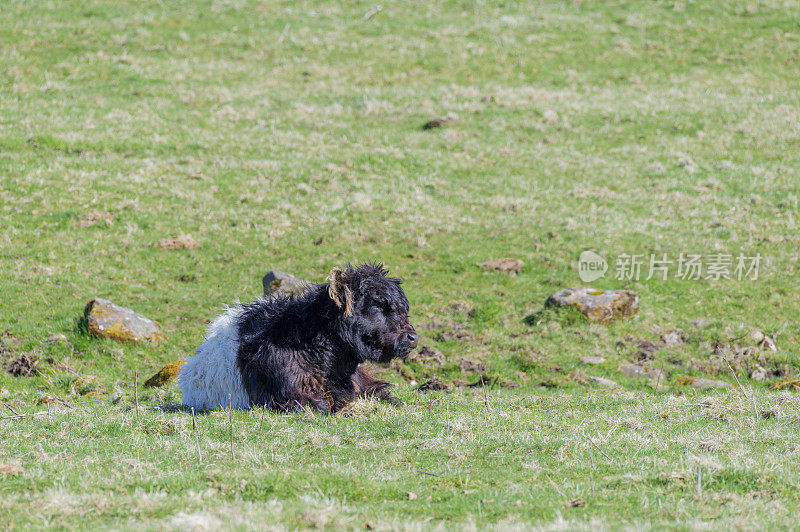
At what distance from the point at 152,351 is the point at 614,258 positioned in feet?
47.3

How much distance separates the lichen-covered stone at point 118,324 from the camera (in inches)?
755

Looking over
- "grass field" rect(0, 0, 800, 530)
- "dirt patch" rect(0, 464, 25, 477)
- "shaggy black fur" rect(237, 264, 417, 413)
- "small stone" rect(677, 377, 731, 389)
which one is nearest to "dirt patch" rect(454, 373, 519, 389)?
"grass field" rect(0, 0, 800, 530)

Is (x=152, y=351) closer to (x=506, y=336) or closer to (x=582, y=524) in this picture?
(x=506, y=336)

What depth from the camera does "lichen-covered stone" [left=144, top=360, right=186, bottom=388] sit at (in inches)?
657

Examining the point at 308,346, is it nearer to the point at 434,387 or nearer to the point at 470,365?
the point at 434,387

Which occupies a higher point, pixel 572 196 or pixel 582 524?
pixel 582 524

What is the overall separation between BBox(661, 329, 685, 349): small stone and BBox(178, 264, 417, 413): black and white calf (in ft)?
35.7

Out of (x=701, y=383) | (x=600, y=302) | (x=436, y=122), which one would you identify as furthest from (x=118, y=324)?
(x=436, y=122)

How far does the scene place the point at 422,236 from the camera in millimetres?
26672

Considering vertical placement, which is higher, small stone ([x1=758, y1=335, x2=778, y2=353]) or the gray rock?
the gray rock

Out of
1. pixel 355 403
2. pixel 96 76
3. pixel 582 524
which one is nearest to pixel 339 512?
pixel 582 524

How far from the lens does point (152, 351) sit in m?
19.1

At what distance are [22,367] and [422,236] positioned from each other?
13073mm

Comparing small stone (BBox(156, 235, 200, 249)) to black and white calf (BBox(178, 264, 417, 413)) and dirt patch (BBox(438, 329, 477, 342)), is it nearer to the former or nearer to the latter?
dirt patch (BBox(438, 329, 477, 342))
